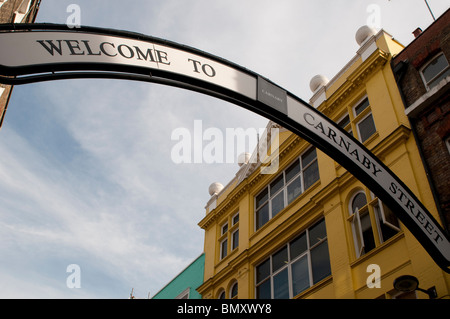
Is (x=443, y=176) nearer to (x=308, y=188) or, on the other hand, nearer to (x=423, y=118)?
(x=423, y=118)

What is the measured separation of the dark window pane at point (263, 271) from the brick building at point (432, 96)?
715cm

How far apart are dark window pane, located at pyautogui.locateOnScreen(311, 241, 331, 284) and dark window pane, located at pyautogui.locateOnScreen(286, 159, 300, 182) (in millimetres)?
3721

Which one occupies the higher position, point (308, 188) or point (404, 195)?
point (308, 188)

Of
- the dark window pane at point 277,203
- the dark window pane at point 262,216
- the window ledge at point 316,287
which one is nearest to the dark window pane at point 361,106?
the dark window pane at point 277,203

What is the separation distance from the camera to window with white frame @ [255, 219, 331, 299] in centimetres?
1342

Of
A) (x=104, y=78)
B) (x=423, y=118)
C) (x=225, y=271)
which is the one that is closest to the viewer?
(x=104, y=78)

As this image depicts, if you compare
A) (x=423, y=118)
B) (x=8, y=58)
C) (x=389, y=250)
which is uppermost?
(x=423, y=118)

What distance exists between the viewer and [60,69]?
379cm

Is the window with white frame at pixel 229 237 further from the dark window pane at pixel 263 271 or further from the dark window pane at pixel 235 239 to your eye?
the dark window pane at pixel 263 271

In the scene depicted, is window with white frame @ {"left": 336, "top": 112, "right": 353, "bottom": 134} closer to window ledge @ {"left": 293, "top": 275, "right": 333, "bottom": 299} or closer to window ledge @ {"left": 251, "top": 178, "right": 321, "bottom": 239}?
window ledge @ {"left": 251, "top": 178, "right": 321, "bottom": 239}

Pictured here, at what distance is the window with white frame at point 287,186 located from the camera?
52.0ft

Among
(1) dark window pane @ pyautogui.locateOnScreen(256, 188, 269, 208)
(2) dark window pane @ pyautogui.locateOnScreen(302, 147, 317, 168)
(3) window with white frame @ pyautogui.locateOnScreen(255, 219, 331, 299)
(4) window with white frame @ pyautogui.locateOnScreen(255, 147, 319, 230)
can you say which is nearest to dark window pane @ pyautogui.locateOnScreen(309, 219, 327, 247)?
(3) window with white frame @ pyautogui.locateOnScreen(255, 219, 331, 299)
